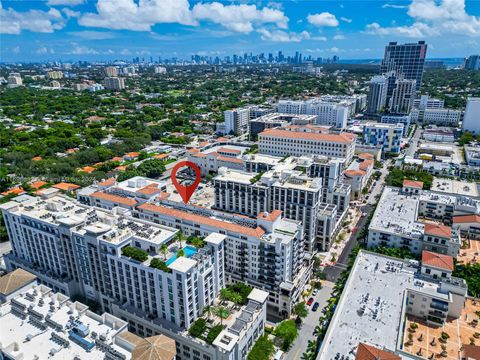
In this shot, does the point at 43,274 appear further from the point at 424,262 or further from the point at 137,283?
the point at 424,262

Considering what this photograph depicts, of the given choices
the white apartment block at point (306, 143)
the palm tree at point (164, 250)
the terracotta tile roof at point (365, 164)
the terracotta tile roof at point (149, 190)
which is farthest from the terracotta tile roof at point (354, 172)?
the palm tree at point (164, 250)

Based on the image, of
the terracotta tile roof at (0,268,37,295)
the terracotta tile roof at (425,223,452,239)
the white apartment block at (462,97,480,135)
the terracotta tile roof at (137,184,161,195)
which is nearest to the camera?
the terracotta tile roof at (0,268,37,295)

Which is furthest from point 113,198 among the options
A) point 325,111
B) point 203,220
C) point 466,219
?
point 325,111

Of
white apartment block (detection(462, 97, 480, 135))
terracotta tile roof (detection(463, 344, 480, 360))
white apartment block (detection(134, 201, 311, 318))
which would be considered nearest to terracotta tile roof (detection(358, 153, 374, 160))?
white apartment block (detection(134, 201, 311, 318))

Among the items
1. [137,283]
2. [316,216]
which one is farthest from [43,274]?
[316,216]

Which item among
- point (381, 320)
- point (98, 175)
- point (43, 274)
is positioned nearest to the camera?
point (381, 320)

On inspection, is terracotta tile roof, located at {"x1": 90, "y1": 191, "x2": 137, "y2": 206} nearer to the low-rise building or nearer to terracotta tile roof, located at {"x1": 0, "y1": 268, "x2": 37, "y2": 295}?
terracotta tile roof, located at {"x1": 0, "y1": 268, "x2": 37, "y2": 295}

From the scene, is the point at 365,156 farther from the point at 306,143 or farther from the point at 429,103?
the point at 429,103
